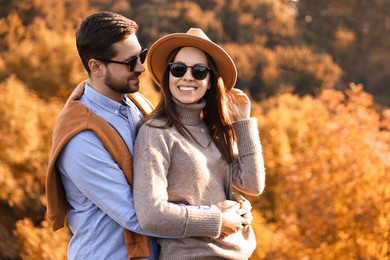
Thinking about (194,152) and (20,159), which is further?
(20,159)

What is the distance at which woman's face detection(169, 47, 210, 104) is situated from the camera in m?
2.58

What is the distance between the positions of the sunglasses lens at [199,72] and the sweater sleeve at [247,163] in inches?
11.6

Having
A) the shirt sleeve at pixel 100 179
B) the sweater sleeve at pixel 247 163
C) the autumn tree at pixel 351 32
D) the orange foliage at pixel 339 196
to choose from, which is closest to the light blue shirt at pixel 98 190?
the shirt sleeve at pixel 100 179

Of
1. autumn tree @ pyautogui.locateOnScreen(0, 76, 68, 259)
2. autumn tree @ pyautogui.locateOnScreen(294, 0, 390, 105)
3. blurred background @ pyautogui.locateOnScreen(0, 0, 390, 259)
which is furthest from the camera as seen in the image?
autumn tree @ pyautogui.locateOnScreen(294, 0, 390, 105)

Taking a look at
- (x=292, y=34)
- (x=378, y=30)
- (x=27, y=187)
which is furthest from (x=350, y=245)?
(x=378, y=30)

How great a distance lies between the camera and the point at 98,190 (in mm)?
2377

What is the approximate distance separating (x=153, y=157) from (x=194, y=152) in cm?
19

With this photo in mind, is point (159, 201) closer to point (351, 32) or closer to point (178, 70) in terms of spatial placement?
point (178, 70)

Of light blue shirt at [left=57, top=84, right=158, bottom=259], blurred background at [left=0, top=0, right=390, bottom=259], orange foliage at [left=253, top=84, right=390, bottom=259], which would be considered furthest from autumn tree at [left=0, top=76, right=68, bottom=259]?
light blue shirt at [left=57, top=84, right=158, bottom=259]

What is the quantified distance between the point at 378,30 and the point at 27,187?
1092 inches

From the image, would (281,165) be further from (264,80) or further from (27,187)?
(264,80)

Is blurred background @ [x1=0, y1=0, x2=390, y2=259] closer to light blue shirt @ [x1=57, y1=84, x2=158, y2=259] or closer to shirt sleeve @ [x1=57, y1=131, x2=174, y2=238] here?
light blue shirt @ [x1=57, y1=84, x2=158, y2=259]

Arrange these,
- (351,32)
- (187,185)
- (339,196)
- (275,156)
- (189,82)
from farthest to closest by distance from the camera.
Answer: (351,32), (275,156), (339,196), (189,82), (187,185)

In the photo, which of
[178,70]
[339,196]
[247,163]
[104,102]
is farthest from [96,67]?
[339,196]
